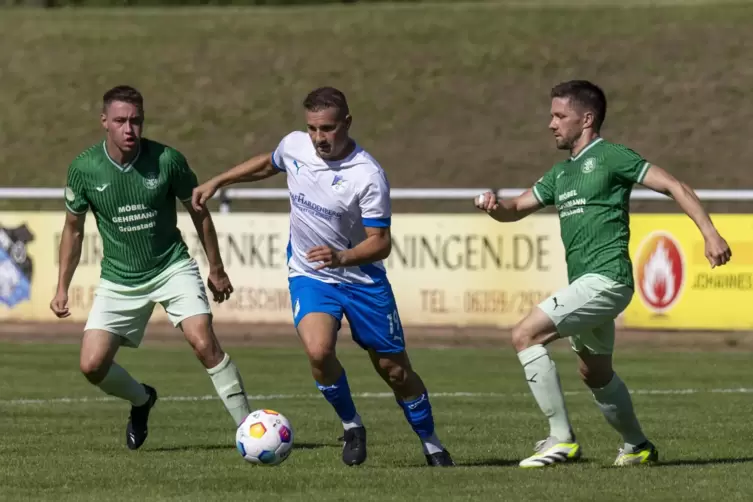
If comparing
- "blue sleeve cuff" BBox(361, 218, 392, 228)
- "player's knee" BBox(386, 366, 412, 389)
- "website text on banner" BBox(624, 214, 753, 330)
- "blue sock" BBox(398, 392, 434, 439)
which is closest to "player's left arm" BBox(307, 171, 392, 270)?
"blue sleeve cuff" BBox(361, 218, 392, 228)

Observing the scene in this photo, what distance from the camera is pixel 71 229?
9.84 meters

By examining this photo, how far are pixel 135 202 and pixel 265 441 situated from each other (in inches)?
76.7

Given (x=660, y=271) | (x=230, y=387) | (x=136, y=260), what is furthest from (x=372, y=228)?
(x=660, y=271)

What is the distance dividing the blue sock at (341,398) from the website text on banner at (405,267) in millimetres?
9322

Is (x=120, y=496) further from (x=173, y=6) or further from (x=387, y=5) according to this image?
(x=173, y=6)

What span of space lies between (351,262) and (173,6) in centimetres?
3867

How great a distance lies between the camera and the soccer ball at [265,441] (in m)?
8.59

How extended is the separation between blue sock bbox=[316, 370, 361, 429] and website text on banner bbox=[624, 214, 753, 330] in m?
9.28

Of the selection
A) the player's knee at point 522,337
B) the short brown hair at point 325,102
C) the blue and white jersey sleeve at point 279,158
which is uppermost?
the short brown hair at point 325,102

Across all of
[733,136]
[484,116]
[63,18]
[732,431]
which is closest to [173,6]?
[63,18]

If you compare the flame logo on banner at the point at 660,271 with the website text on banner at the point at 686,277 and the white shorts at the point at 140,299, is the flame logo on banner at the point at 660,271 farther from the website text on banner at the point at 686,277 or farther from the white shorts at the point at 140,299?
the white shorts at the point at 140,299

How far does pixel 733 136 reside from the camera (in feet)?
103

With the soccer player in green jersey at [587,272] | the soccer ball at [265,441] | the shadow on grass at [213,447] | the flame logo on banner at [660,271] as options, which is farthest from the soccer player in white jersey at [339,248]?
the flame logo on banner at [660,271]

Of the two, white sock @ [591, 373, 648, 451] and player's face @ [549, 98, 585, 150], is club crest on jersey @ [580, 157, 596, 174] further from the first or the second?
white sock @ [591, 373, 648, 451]
